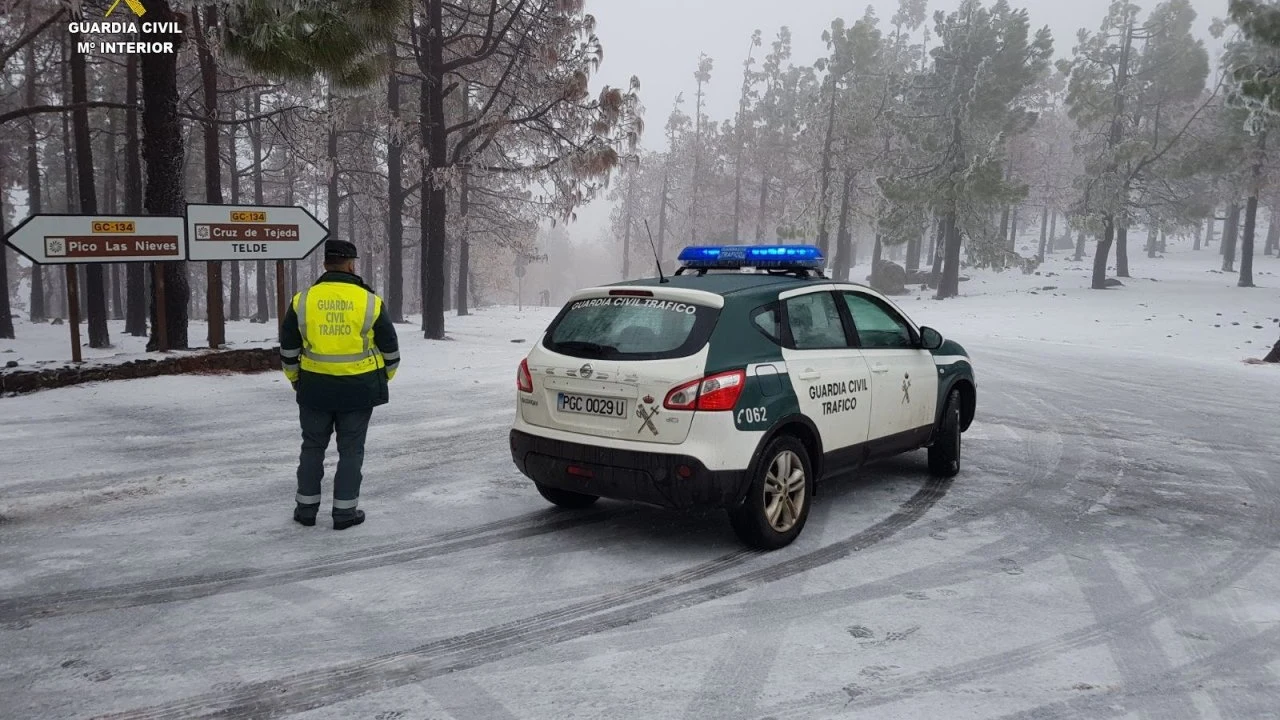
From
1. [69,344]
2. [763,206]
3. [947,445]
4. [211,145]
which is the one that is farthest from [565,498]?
[763,206]

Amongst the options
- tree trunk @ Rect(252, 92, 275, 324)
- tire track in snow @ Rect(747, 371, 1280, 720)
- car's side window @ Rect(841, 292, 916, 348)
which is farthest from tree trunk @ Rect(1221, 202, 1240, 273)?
tire track in snow @ Rect(747, 371, 1280, 720)

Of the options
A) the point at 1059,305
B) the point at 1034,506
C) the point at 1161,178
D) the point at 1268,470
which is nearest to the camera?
the point at 1034,506

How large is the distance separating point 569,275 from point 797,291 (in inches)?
4608

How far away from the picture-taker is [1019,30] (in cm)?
3772

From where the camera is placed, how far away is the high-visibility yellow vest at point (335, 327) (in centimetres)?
546

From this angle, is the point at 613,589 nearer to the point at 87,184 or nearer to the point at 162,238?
the point at 162,238

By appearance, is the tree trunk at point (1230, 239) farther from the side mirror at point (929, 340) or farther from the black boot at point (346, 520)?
the black boot at point (346, 520)

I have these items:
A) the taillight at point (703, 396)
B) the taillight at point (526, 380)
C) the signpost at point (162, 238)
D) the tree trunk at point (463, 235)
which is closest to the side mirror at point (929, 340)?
the taillight at point (703, 396)

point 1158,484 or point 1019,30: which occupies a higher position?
point 1019,30

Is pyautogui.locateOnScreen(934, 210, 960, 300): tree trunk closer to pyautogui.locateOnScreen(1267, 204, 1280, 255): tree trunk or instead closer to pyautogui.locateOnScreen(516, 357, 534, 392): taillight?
pyautogui.locateOnScreen(516, 357, 534, 392): taillight

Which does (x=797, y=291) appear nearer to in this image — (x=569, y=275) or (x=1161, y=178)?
(x=1161, y=178)

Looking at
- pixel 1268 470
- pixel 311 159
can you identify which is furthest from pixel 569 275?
pixel 1268 470

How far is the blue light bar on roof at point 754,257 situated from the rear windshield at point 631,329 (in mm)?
915

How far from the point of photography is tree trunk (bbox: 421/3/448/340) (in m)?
18.2
